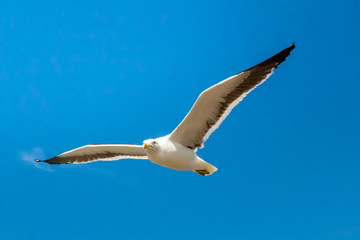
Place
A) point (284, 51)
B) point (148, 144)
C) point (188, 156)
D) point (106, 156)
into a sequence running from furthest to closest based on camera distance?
point (106, 156), point (188, 156), point (148, 144), point (284, 51)

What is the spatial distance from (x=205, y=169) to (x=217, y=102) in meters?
1.80

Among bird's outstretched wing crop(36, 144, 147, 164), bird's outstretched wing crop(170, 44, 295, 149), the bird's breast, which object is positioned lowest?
the bird's breast

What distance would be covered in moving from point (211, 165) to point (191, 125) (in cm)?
114

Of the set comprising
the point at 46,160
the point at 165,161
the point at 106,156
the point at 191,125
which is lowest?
the point at 165,161

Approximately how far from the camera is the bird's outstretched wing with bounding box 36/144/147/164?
10.6 m

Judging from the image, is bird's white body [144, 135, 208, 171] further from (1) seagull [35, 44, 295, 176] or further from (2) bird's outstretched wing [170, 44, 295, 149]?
(2) bird's outstretched wing [170, 44, 295, 149]

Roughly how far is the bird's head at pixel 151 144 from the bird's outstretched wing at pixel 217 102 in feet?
1.90

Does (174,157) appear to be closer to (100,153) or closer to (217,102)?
(217,102)

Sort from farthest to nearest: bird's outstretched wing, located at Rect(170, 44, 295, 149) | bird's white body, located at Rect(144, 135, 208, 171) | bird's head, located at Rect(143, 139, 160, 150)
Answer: bird's white body, located at Rect(144, 135, 208, 171) → bird's head, located at Rect(143, 139, 160, 150) → bird's outstretched wing, located at Rect(170, 44, 295, 149)

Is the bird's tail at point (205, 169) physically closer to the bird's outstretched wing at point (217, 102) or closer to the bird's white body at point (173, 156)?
the bird's white body at point (173, 156)

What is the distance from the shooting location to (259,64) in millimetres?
7980

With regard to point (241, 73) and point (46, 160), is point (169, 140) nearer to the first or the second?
point (241, 73)

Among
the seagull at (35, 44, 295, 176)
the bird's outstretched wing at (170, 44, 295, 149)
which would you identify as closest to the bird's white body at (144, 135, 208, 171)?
the seagull at (35, 44, 295, 176)

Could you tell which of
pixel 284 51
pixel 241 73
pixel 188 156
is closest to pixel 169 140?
pixel 188 156
